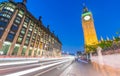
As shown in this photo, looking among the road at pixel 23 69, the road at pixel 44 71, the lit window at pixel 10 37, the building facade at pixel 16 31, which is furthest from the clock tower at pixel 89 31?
the road at pixel 44 71

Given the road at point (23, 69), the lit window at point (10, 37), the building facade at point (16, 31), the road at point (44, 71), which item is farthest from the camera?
the lit window at point (10, 37)

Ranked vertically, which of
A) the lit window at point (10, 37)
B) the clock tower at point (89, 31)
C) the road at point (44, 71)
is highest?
the clock tower at point (89, 31)

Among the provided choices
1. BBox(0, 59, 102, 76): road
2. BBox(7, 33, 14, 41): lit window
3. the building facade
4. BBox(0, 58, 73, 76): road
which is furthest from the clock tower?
BBox(0, 59, 102, 76): road

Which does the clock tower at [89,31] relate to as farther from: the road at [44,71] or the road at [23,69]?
the road at [44,71]

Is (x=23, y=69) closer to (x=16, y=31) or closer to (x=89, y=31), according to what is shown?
(x=16, y=31)

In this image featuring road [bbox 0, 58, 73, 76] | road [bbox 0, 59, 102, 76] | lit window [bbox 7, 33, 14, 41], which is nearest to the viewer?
road [bbox 0, 58, 73, 76]

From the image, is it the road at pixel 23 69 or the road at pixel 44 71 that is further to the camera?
the road at pixel 44 71

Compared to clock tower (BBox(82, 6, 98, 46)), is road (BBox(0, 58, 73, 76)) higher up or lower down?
lower down

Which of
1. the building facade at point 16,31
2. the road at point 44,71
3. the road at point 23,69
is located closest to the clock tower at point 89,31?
the building facade at point 16,31

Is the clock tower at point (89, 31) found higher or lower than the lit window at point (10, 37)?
higher

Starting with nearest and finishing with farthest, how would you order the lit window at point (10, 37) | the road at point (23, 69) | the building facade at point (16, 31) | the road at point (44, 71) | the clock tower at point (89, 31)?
the road at point (23, 69) → the road at point (44, 71) → the building facade at point (16, 31) → the lit window at point (10, 37) → the clock tower at point (89, 31)

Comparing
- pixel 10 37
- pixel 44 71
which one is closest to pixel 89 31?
pixel 10 37

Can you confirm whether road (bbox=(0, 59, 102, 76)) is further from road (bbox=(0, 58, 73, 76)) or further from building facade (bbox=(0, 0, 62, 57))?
building facade (bbox=(0, 0, 62, 57))

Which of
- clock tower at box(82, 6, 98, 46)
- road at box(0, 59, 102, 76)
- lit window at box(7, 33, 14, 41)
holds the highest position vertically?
clock tower at box(82, 6, 98, 46)
